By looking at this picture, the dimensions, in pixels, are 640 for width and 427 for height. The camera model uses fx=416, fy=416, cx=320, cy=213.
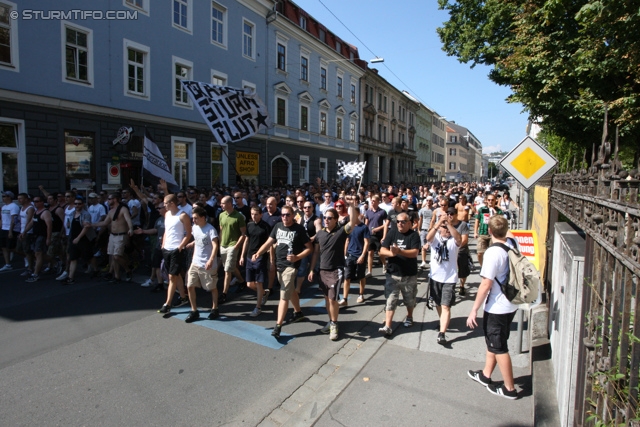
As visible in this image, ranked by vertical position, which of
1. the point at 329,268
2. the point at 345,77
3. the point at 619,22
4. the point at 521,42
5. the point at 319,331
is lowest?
the point at 319,331

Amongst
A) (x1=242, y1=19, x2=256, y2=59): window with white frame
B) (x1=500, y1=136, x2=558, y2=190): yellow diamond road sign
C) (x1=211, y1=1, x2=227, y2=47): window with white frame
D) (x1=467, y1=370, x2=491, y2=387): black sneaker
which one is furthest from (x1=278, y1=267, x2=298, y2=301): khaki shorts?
(x1=242, y1=19, x2=256, y2=59): window with white frame

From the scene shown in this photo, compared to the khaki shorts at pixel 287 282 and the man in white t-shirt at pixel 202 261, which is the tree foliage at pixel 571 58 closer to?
the khaki shorts at pixel 287 282

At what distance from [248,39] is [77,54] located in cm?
1131

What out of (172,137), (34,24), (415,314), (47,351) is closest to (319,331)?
(415,314)

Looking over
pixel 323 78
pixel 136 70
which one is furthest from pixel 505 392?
pixel 323 78

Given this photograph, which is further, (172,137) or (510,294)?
(172,137)

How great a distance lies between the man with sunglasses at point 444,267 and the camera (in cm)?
552

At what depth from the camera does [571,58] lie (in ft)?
36.3

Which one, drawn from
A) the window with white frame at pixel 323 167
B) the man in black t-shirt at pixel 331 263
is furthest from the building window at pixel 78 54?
the window with white frame at pixel 323 167

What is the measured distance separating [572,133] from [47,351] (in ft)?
52.3

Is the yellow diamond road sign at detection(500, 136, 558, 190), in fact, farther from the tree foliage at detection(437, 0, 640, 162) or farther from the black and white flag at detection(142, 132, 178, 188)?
the black and white flag at detection(142, 132, 178, 188)

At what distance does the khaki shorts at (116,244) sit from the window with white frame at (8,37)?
8840 millimetres

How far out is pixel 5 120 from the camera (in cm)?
1296

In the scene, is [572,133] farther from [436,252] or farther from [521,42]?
[436,252]
